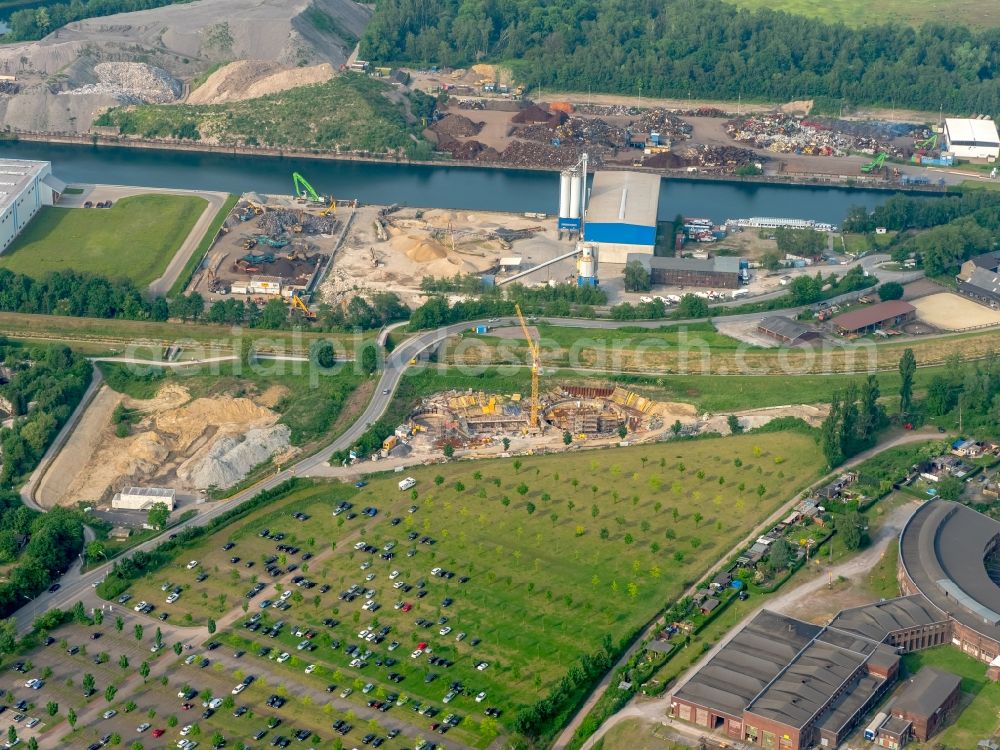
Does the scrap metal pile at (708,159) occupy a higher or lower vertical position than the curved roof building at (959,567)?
higher

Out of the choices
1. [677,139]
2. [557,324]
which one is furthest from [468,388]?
[677,139]

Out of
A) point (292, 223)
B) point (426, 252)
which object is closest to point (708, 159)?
point (426, 252)

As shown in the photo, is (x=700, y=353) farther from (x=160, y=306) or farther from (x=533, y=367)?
(x=160, y=306)

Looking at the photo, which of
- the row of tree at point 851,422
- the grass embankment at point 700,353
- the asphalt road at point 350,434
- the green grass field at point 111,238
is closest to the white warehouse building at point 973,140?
the asphalt road at point 350,434

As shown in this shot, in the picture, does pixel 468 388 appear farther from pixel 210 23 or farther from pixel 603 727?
pixel 210 23

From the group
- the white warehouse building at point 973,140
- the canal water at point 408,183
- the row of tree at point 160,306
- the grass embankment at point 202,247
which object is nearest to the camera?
the row of tree at point 160,306

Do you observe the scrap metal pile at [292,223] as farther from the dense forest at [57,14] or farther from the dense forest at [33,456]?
the dense forest at [57,14]

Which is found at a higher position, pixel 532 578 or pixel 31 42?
pixel 31 42
